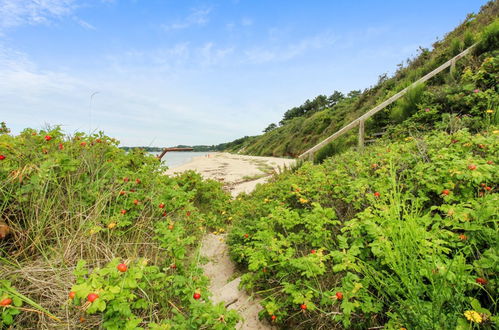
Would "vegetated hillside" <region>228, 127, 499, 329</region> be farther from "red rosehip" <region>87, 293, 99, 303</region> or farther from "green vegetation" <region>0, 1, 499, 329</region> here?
"red rosehip" <region>87, 293, 99, 303</region>

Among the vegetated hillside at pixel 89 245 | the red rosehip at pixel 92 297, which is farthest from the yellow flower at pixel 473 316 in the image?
the red rosehip at pixel 92 297

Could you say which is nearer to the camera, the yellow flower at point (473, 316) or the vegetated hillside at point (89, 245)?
the yellow flower at point (473, 316)

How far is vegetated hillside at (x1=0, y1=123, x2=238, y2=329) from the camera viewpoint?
1.25 m

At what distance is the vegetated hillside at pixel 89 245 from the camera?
1251mm

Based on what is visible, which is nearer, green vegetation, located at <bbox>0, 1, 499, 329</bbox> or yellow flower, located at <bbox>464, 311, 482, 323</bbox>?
yellow flower, located at <bbox>464, 311, 482, 323</bbox>

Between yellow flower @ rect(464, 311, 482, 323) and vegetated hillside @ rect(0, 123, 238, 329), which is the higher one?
vegetated hillside @ rect(0, 123, 238, 329)

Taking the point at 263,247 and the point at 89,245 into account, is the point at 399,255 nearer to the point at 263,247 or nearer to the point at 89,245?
the point at 263,247

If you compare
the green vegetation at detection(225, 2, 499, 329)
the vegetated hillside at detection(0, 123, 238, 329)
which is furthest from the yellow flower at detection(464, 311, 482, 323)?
the vegetated hillside at detection(0, 123, 238, 329)

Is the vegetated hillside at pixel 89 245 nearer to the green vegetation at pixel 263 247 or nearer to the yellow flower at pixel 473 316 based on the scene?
the green vegetation at pixel 263 247

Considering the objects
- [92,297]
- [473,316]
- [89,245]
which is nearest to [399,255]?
[473,316]

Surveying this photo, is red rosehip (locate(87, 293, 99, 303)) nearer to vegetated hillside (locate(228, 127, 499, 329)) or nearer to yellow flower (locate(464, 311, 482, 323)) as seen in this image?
vegetated hillside (locate(228, 127, 499, 329))

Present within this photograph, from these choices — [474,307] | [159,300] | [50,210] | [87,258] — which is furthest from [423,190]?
[50,210]

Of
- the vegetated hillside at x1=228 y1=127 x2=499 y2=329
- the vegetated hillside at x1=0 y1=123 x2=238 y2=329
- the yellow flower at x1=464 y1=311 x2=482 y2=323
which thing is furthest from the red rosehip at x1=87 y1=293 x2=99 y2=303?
the yellow flower at x1=464 y1=311 x2=482 y2=323

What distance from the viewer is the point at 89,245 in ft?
5.96
